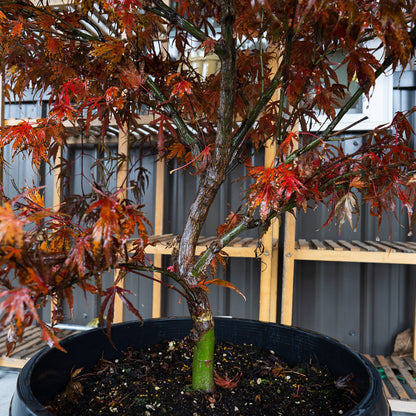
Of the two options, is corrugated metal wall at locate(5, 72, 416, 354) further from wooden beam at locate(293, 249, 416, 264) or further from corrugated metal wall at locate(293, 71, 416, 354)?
wooden beam at locate(293, 249, 416, 264)

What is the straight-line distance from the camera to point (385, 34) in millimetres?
456

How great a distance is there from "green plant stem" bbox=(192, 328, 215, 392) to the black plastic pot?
179mm

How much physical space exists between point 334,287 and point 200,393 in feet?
4.10

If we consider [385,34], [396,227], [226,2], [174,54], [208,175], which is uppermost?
[174,54]

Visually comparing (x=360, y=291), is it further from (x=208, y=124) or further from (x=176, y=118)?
(x=176, y=118)

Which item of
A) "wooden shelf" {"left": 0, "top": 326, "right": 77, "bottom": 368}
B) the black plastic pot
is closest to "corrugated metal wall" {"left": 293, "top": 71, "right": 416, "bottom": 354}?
the black plastic pot

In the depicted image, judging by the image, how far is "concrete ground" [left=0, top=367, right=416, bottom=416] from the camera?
4.07 feet

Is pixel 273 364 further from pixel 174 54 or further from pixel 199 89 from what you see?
pixel 174 54

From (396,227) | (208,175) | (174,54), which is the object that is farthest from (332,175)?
(174,54)

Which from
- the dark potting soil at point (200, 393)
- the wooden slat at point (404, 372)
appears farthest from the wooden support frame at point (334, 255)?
the dark potting soil at point (200, 393)

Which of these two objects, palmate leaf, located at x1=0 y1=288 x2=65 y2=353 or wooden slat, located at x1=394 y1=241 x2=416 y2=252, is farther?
wooden slat, located at x1=394 y1=241 x2=416 y2=252

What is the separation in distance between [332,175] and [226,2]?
1.16ft

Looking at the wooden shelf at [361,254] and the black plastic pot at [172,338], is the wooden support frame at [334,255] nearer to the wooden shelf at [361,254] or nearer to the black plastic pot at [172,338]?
the wooden shelf at [361,254]

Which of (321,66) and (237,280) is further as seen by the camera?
(237,280)
